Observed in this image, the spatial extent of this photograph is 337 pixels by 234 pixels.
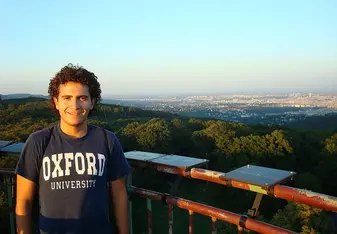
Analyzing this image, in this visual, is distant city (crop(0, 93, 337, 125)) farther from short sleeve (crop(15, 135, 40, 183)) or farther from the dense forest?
short sleeve (crop(15, 135, 40, 183))

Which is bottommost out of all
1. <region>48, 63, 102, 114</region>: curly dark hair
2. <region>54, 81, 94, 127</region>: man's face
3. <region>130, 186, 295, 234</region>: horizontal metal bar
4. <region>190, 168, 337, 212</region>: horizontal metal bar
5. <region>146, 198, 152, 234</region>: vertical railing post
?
<region>146, 198, 152, 234</region>: vertical railing post

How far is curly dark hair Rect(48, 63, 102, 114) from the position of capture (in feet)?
7.73

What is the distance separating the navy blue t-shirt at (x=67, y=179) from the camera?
2.21m

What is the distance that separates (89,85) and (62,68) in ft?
0.81

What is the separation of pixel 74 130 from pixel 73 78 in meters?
0.37

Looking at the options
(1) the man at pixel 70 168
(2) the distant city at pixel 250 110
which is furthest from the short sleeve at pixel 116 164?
(2) the distant city at pixel 250 110

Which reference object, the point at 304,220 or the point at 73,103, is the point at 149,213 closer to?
the point at 73,103

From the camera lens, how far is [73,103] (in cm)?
228

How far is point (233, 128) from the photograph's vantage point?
34562mm

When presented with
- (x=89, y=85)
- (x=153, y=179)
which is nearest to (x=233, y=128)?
(x=153, y=179)

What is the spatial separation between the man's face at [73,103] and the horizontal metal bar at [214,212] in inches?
35.3

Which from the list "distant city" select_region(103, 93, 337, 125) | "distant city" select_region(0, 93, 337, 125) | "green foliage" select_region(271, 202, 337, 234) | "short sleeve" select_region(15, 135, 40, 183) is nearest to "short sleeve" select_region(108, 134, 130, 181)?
"short sleeve" select_region(15, 135, 40, 183)

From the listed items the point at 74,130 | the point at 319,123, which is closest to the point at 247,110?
the point at 319,123

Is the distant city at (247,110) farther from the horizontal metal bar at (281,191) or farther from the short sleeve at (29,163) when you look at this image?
the horizontal metal bar at (281,191)
